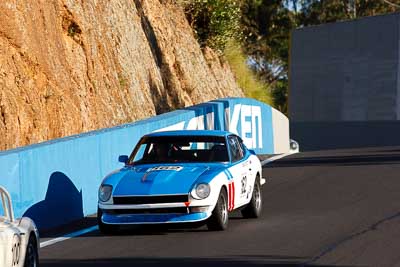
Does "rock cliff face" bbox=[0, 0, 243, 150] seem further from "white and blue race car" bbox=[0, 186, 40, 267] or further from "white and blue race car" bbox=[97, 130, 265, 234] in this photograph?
"white and blue race car" bbox=[0, 186, 40, 267]

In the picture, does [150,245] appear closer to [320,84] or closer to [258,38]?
[320,84]

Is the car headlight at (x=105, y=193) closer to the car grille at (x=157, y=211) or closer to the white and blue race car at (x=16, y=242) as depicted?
the car grille at (x=157, y=211)

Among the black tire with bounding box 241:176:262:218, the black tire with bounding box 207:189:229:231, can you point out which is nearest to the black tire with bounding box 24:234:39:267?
the black tire with bounding box 207:189:229:231

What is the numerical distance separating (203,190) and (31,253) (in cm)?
428

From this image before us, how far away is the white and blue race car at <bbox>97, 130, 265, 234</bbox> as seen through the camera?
48.5 feet

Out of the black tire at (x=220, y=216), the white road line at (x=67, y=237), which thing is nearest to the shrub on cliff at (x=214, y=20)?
the white road line at (x=67, y=237)

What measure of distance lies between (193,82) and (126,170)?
849 inches

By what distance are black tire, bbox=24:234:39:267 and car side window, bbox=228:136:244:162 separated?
5.61 meters

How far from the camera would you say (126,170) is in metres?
15.7

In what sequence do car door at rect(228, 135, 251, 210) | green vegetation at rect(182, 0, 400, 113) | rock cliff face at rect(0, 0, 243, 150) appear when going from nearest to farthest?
car door at rect(228, 135, 251, 210) → rock cliff face at rect(0, 0, 243, 150) → green vegetation at rect(182, 0, 400, 113)

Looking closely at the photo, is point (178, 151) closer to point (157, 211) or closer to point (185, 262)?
point (157, 211)

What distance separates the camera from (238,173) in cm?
1608

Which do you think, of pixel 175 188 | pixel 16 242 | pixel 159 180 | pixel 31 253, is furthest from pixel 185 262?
pixel 159 180

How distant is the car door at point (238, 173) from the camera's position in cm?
1583
